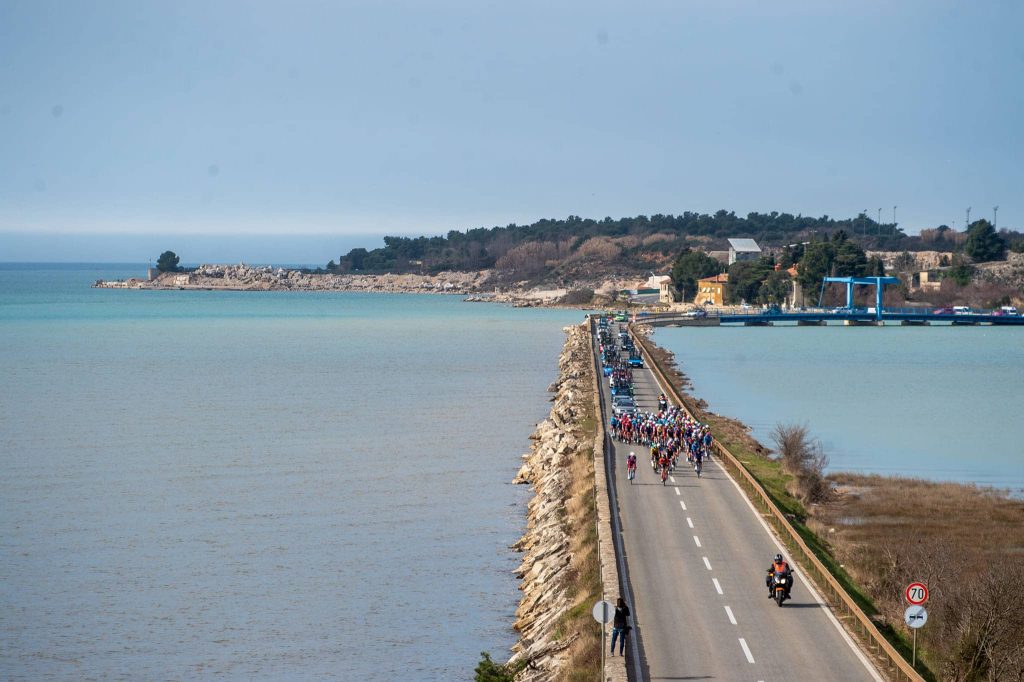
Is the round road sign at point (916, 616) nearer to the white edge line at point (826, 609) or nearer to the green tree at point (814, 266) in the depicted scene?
the white edge line at point (826, 609)

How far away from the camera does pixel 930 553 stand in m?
28.0

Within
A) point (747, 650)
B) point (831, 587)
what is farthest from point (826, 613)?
point (747, 650)

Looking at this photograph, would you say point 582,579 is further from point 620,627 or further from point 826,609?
point 620,627

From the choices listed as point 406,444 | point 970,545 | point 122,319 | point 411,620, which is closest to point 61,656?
point 411,620

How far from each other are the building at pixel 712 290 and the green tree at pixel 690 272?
6.11ft

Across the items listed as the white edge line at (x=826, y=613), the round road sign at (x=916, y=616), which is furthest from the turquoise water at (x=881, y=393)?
the round road sign at (x=916, y=616)

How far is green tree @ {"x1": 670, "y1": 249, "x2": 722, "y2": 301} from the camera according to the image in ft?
623

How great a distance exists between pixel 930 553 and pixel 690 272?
163m

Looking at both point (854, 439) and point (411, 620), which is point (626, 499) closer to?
point (411, 620)

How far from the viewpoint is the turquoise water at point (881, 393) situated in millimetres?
51688

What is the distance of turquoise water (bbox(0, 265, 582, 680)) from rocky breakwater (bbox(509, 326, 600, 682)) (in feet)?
2.39

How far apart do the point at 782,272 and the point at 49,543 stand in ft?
513

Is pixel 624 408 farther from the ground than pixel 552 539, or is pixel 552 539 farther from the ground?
pixel 624 408

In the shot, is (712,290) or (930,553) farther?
(712,290)
